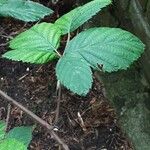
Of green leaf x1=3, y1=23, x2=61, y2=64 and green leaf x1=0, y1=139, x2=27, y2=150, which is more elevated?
green leaf x1=3, y1=23, x2=61, y2=64

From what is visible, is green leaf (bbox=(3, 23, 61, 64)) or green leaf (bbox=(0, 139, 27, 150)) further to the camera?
green leaf (bbox=(3, 23, 61, 64))

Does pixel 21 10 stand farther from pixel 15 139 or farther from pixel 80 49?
pixel 15 139

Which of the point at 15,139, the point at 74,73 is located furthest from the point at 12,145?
the point at 74,73

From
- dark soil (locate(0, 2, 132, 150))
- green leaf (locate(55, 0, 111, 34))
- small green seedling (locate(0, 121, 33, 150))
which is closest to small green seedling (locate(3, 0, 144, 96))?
green leaf (locate(55, 0, 111, 34))

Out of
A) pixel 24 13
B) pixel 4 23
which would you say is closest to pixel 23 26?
pixel 4 23

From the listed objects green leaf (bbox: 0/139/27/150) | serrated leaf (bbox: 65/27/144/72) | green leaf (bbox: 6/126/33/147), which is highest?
serrated leaf (bbox: 65/27/144/72)

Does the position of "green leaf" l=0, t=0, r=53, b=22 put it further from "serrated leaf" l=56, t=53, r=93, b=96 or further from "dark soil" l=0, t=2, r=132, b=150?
"dark soil" l=0, t=2, r=132, b=150
